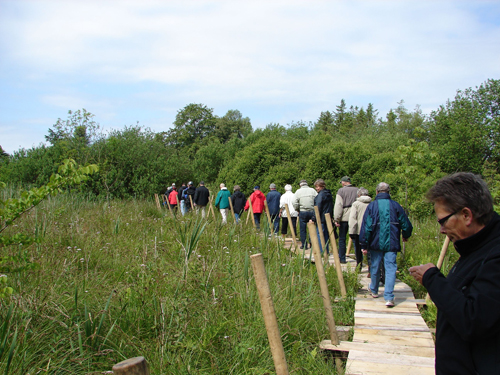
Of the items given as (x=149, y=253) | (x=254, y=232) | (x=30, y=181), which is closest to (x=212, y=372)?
(x=149, y=253)

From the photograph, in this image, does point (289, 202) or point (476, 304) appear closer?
point (476, 304)

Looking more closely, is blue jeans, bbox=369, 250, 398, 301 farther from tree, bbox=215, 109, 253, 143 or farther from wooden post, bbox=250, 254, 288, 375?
tree, bbox=215, 109, 253, 143

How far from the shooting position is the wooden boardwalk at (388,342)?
12.4 feet

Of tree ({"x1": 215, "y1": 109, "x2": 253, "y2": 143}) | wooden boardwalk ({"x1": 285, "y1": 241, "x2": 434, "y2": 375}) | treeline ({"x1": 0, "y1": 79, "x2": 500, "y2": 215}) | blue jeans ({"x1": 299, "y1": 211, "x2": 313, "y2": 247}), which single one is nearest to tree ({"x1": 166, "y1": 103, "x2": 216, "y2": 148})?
tree ({"x1": 215, "y1": 109, "x2": 253, "y2": 143})

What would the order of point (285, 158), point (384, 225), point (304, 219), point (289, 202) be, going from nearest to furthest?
point (384, 225) < point (304, 219) < point (289, 202) < point (285, 158)

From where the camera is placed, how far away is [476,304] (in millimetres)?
1551

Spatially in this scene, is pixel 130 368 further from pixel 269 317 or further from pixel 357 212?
pixel 357 212

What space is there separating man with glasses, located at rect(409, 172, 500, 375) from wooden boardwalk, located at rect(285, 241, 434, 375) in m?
2.22

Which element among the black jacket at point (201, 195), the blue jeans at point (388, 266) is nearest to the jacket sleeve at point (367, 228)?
the blue jeans at point (388, 266)

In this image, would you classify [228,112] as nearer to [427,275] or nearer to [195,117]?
[195,117]

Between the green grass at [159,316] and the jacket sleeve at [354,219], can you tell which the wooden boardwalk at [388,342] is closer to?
the green grass at [159,316]

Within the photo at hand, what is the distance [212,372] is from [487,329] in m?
2.28

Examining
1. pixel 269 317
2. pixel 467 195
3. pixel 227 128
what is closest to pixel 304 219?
pixel 269 317

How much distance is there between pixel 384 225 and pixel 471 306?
4.24 meters
